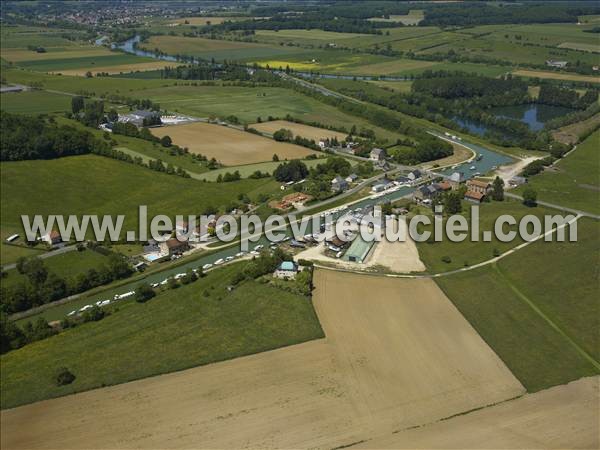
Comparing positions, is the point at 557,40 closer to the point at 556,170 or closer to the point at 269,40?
the point at 269,40

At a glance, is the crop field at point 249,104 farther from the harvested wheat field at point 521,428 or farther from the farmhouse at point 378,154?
the harvested wheat field at point 521,428

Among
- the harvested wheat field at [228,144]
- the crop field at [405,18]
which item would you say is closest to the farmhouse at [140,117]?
the harvested wheat field at [228,144]

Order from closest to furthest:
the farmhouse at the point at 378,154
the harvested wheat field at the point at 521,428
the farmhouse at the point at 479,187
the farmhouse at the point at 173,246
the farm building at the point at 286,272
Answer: the harvested wheat field at the point at 521,428, the farm building at the point at 286,272, the farmhouse at the point at 173,246, the farmhouse at the point at 479,187, the farmhouse at the point at 378,154

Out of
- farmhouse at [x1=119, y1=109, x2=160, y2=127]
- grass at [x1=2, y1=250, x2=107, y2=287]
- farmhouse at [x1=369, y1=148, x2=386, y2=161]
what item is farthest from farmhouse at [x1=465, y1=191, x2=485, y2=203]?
farmhouse at [x1=119, y1=109, x2=160, y2=127]

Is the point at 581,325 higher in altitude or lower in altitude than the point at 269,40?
lower

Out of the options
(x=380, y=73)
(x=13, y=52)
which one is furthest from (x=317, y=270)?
(x=13, y=52)

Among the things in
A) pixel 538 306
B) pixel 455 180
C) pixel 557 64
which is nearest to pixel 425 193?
pixel 455 180
